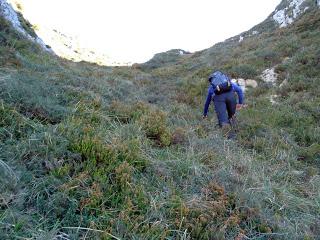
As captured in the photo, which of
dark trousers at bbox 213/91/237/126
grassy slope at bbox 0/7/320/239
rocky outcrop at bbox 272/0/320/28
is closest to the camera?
grassy slope at bbox 0/7/320/239

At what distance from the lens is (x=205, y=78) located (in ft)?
51.1

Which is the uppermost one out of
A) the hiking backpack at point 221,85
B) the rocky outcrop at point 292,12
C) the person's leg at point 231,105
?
the rocky outcrop at point 292,12

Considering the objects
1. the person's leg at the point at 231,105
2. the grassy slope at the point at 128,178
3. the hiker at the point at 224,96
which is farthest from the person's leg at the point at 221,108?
the grassy slope at the point at 128,178

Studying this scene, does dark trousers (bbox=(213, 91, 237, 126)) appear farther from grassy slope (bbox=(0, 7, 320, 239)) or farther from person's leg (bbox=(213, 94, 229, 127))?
grassy slope (bbox=(0, 7, 320, 239))

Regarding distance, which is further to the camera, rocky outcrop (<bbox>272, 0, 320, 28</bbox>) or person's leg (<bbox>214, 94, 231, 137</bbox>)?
rocky outcrop (<bbox>272, 0, 320, 28</bbox>)

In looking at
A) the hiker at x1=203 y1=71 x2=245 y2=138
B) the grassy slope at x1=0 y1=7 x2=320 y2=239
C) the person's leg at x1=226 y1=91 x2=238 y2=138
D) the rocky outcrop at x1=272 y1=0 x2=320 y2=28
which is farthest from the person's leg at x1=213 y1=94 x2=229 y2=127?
the rocky outcrop at x1=272 y1=0 x2=320 y2=28

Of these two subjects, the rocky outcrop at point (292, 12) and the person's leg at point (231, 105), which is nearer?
the person's leg at point (231, 105)

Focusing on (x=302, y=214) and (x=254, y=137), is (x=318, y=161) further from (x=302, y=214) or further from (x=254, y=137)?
(x=302, y=214)

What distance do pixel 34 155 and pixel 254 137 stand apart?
5.61 m

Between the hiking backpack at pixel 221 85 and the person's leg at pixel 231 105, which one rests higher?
the hiking backpack at pixel 221 85

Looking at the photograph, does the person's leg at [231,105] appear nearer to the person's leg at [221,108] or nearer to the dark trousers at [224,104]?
the dark trousers at [224,104]

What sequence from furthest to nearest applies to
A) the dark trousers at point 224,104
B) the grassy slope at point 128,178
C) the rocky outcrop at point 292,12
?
1. the rocky outcrop at point 292,12
2. the dark trousers at point 224,104
3. the grassy slope at point 128,178

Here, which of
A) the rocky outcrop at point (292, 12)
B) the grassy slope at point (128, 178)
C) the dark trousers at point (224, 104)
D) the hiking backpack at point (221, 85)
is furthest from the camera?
the rocky outcrop at point (292, 12)

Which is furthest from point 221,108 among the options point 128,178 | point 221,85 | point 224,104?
point 128,178
